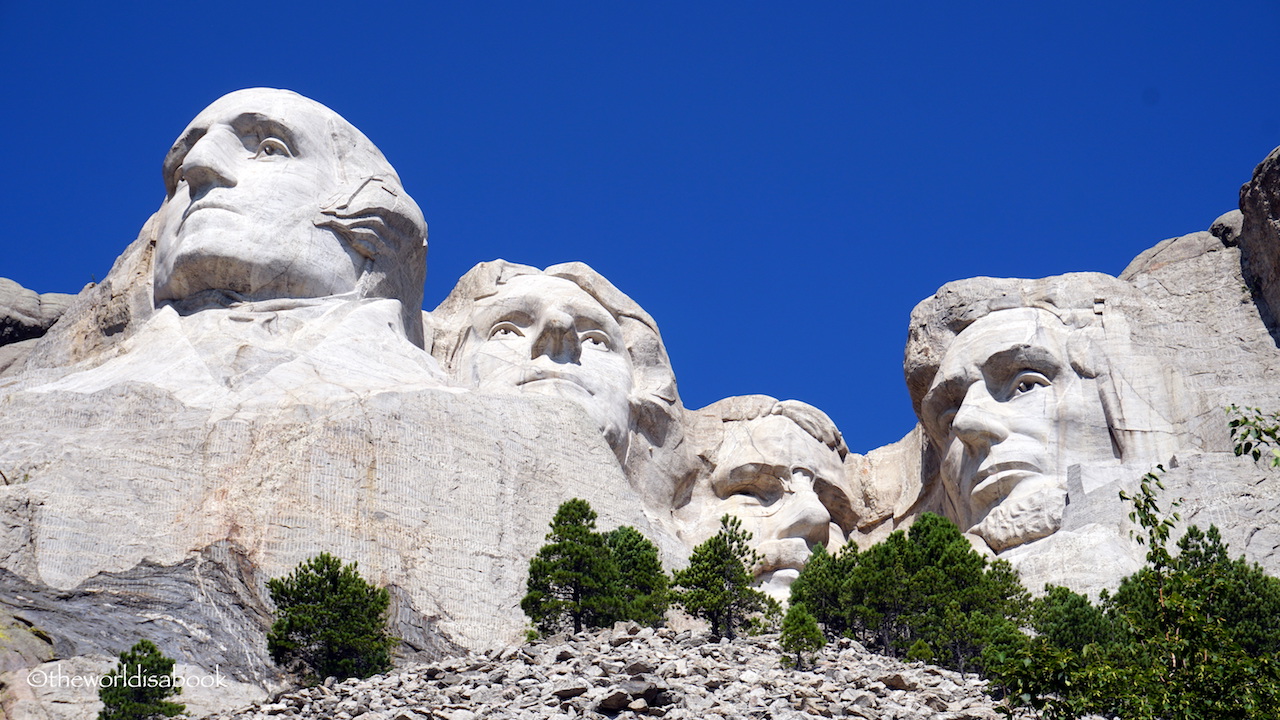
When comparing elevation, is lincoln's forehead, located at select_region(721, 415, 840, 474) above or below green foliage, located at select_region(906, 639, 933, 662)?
above

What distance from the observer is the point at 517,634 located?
21.9 metres

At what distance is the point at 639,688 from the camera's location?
16375 millimetres

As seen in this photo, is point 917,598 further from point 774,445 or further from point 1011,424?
point 774,445

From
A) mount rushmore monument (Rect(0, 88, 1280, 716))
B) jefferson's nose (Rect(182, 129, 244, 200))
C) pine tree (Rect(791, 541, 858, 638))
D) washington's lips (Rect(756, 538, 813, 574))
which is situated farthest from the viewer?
washington's lips (Rect(756, 538, 813, 574))

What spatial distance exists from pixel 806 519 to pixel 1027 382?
13.3 feet

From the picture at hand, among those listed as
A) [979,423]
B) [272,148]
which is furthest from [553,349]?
[979,423]

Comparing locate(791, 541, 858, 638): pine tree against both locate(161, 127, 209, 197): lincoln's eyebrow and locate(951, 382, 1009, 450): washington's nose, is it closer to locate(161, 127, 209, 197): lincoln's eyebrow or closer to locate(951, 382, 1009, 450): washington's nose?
locate(951, 382, 1009, 450): washington's nose

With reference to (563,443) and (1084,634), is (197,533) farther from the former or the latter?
(1084,634)

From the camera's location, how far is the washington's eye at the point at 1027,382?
97.2ft

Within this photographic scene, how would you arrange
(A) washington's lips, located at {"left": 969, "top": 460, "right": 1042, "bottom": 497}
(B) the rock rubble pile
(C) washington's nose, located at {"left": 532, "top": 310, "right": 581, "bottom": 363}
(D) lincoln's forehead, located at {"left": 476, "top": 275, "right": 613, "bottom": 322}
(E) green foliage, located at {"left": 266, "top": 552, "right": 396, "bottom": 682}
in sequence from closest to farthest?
(B) the rock rubble pile → (E) green foliage, located at {"left": 266, "top": 552, "right": 396, "bottom": 682} → (A) washington's lips, located at {"left": 969, "top": 460, "right": 1042, "bottom": 497} → (C) washington's nose, located at {"left": 532, "top": 310, "right": 581, "bottom": 363} → (D) lincoln's forehead, located at {"left": 476, "top": 275, "right": 613, "bottom": 322}

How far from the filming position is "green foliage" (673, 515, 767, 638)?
20.5 m

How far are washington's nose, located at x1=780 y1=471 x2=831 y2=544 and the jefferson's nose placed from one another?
9971 millimetres

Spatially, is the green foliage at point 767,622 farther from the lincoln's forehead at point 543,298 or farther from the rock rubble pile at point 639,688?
the lincoln's forehead at point 543,298

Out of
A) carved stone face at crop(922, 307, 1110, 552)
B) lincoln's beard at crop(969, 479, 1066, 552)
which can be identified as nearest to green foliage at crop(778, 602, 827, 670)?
lincoln's beard at crop(969, 479, 1066, 552)
